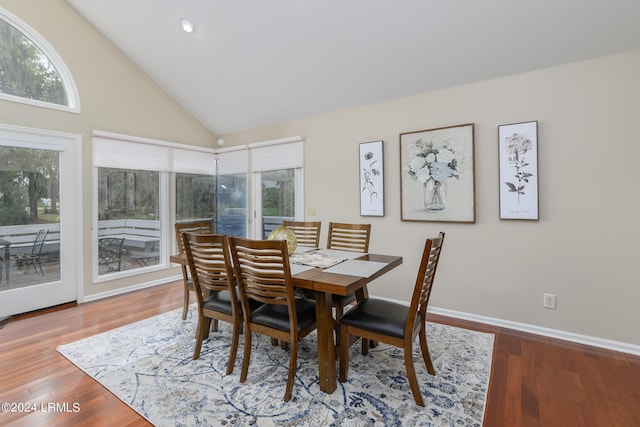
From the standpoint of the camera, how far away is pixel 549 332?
2719 millimetres

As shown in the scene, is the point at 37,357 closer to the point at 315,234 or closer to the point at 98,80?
the point at 315,234

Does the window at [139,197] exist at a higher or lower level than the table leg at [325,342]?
higher

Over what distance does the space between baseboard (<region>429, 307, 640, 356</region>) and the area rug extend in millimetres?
319

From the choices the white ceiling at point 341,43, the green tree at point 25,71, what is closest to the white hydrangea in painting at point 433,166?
the white ceiling at point 341,43

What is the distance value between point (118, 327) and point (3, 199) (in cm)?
179

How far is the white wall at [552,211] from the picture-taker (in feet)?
8.01

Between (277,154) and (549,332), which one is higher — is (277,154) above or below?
above

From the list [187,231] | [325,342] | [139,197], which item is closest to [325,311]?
[325,342]

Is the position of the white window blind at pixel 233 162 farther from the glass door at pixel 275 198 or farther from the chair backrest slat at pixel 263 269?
the chair backrest slat at pixel 263 269

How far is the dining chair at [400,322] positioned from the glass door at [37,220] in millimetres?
3434

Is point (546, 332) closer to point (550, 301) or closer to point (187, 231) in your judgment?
point (550, 301)

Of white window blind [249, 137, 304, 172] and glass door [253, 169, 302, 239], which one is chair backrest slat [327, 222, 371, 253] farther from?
white window blind [249, 137, 304, 172]

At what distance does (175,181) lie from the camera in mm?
4594

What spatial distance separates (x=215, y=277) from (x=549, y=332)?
2.87m
